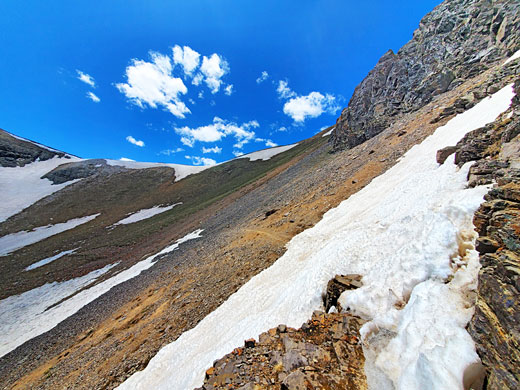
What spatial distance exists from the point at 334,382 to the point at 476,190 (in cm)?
697

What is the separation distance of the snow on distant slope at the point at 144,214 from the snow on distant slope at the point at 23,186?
104 ft

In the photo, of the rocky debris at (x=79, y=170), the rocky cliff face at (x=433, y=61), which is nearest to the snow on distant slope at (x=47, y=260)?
the rocky cliff face at (x=433, y=61)

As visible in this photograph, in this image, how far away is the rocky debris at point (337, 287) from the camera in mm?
7094

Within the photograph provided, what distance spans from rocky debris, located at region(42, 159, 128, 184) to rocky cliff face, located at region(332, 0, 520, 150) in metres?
85.3

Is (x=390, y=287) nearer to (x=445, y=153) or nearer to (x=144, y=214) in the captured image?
(x=445, y=153)

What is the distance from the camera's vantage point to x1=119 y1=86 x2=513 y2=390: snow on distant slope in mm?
4441

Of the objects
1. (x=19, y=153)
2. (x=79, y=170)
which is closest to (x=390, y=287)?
(x=79, y=170)

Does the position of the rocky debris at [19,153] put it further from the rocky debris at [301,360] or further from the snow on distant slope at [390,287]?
the rocky debris at [301,360]

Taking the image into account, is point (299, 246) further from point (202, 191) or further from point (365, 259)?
point (202, 191)

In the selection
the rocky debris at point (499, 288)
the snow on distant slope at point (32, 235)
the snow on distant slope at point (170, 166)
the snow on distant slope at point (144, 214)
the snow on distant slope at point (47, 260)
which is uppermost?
the snow on distant slope at point (170, 166)

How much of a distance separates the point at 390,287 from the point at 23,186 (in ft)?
339

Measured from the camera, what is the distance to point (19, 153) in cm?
8700

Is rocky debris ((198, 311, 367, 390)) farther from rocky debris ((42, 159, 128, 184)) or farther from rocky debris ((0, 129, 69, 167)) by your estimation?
rocky debris ((0, 129, 69, 167))

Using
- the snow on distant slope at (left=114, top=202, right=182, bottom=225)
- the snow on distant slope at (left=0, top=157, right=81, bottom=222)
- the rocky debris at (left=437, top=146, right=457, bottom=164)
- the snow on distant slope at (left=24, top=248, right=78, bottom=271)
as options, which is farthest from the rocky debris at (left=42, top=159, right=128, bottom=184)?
→ the rocky debris at (left=437, top=146, right=457, bottom=164)
